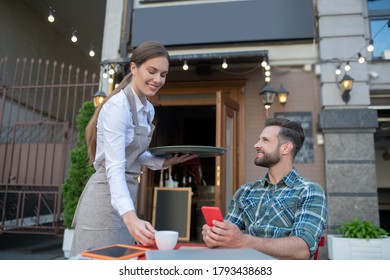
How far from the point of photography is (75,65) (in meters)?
9.89

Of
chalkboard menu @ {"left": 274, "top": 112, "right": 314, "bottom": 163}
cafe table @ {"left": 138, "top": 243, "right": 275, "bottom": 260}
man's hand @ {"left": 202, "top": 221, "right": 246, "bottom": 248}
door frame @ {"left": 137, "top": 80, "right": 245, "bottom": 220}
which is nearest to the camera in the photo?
cafe table @ {"left": 138, "top": 243, "right": 275, "bottom": 260}

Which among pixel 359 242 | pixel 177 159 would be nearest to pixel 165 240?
pixel 177 159

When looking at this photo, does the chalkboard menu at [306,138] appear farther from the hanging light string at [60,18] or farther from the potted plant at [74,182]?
the hanging light string at [60,18]

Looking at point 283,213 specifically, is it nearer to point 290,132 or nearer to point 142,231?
point 290,132

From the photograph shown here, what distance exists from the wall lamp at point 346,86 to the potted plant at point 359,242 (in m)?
1.69

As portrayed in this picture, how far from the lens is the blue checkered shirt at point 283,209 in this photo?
4.17ft

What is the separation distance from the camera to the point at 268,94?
4.42 m

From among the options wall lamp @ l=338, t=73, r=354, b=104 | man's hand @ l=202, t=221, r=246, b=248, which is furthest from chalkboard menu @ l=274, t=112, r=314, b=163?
man's hand @ l=202, t=221, r=246, b=248

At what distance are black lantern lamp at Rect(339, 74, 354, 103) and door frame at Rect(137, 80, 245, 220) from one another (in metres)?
1.43

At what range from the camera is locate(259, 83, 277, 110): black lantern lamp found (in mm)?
4400

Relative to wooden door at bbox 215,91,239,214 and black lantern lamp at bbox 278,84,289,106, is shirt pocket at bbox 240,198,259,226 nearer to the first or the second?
wooden door at bbox 215,91,239,214

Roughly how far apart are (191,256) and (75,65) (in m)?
10.2
